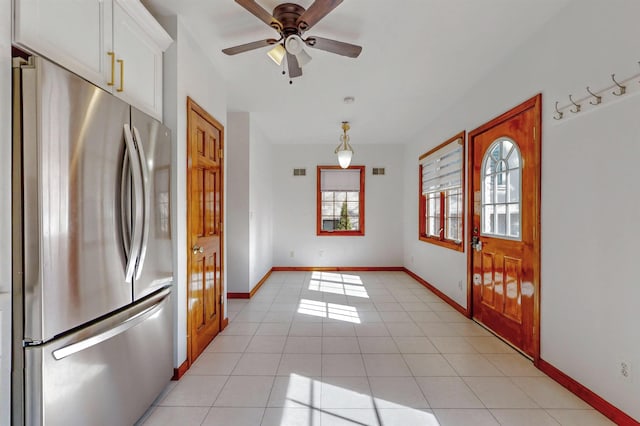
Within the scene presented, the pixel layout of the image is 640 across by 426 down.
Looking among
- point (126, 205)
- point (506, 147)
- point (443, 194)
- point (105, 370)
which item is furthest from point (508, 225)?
point (105, 370)

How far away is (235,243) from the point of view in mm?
4258

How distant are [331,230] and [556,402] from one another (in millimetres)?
4556

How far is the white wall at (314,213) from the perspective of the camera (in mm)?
6145

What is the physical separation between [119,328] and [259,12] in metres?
1.99

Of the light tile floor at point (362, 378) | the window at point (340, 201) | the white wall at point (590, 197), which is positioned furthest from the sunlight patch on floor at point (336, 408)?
the window at point (340, 201)

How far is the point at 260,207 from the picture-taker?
505 centimetres

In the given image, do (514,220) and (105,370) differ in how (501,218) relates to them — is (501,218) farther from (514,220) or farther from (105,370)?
(105,370)

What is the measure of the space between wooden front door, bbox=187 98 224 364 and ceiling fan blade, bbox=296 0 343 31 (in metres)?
1.09

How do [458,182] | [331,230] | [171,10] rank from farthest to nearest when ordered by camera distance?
[331,230]
[458,182]
[171,10]

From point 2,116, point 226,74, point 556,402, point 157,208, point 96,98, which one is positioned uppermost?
point 226,74

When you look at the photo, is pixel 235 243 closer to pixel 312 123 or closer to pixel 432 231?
pixel 312 123

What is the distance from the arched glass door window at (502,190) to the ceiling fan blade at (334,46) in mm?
1710

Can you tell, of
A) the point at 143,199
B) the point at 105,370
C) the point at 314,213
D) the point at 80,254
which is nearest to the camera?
the point at 80,254

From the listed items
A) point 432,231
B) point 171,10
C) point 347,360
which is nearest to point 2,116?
point 171,10
